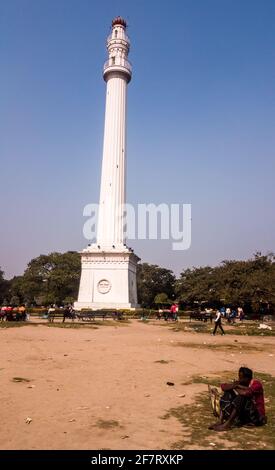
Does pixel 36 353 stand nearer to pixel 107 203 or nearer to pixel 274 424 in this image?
pixel 274 424

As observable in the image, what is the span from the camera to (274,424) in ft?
20.5

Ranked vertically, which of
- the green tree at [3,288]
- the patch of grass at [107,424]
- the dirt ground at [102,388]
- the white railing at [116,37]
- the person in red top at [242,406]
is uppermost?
the white railing at [116,37]

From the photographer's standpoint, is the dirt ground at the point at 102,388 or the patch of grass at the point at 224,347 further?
the patch of grass at the point at 224,347

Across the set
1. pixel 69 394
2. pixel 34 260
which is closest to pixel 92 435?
pixel 69 394

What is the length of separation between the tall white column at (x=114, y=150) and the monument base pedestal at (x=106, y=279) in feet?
5.22

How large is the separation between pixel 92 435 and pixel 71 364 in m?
6.01

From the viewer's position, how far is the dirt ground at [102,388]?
5.51 meters

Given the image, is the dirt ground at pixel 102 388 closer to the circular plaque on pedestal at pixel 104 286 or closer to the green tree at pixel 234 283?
the green tree at pixel 234 283

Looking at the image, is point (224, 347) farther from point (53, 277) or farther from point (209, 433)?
point (53, 277)

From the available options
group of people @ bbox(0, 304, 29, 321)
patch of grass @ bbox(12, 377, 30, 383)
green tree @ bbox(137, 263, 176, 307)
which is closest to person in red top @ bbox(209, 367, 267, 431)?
patch of grass @ bbox(12, 377, 30, 383)

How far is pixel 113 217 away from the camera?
45281 millimetres

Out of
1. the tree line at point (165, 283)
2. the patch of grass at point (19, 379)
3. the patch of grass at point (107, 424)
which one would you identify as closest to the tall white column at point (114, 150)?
the tree line at point (165, 283)

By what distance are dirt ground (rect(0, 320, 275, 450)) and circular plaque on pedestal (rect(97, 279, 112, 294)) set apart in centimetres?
2611

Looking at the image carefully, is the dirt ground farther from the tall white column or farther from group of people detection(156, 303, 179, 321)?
the tall white column
